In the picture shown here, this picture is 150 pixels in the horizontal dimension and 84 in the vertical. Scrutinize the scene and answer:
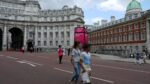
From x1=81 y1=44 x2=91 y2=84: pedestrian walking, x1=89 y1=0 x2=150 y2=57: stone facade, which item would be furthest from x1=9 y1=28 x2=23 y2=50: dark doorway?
x1=81 y1=44 x2=91 y2=84: pedestrian walking

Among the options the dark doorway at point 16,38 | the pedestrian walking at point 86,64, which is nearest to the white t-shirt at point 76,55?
the pedestrian walking at point 86,64

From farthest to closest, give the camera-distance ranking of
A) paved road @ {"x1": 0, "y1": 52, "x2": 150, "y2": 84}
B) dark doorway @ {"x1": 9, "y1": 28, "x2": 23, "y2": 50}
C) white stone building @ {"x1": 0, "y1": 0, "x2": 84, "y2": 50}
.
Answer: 1. dark doorway @ {"x1": 9, "y1": 28, "x2": 23, "y2": 50}
2. white stone building @ {"x1": 0, "y1": 0, "x2": 84, "y2": 50}
3. paved road @ {"x1": 0, "y1": 52, "x2": 150, "y2": 84}

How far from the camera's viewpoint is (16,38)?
382 feet

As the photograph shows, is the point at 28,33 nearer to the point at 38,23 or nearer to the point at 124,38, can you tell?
the point at 38,23

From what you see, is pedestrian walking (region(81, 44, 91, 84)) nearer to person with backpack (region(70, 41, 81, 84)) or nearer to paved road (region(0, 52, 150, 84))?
person with backpack (region(70, 41, 81, 84))

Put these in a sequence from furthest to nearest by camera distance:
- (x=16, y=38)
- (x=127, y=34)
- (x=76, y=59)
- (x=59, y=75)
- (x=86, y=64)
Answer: (x=16, y=38)
(x=127, y=34)
(x=59, y=75)
(x=76, y=59)
(x=86, y=64)

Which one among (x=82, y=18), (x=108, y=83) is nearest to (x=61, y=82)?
(x=108, y=83)

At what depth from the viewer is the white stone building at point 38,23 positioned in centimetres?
10656

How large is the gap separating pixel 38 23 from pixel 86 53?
334ft

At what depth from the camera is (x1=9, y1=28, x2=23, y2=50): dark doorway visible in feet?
367

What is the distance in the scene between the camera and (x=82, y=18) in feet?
368

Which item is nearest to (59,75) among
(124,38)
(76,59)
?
(76,59)

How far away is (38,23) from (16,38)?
45.4ft

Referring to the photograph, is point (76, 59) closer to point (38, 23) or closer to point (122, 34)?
point (122, 34)
